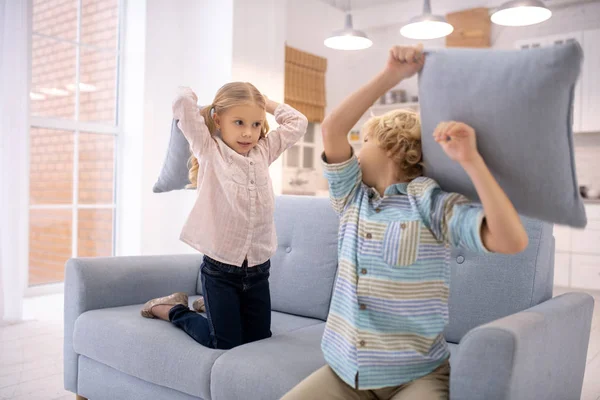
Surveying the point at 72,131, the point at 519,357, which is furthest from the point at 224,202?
the point at 72,131

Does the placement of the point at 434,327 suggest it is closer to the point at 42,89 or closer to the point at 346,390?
the point at 346,390

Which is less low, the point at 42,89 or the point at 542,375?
the point at 42,89

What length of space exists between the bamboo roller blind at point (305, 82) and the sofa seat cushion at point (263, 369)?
4.84m

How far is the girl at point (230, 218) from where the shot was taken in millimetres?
1794

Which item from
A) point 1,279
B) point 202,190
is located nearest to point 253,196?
point 202,190

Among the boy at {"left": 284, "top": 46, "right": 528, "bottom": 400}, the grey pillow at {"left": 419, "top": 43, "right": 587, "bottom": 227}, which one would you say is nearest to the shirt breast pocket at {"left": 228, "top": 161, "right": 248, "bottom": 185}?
the boy at {"left": 284, "top": 46, "right": 528, "bottom": 400}

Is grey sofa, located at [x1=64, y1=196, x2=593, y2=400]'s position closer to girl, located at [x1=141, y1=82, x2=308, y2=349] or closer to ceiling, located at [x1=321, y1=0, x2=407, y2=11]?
girl, located at [x1=141, y1=82, x2=308, y2=349]

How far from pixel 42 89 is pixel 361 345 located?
3.88 metres

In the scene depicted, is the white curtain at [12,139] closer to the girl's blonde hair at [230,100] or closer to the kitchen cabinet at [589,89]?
the girl's blonde hair at [230,100]

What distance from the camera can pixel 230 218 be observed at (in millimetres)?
1814

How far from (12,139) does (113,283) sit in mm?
1935

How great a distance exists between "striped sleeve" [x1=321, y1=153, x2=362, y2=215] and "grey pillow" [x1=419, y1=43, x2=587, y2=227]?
0.24m

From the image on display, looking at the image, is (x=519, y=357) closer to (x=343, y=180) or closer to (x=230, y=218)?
(x=343, y=180)

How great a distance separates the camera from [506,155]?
1115 millimetres
